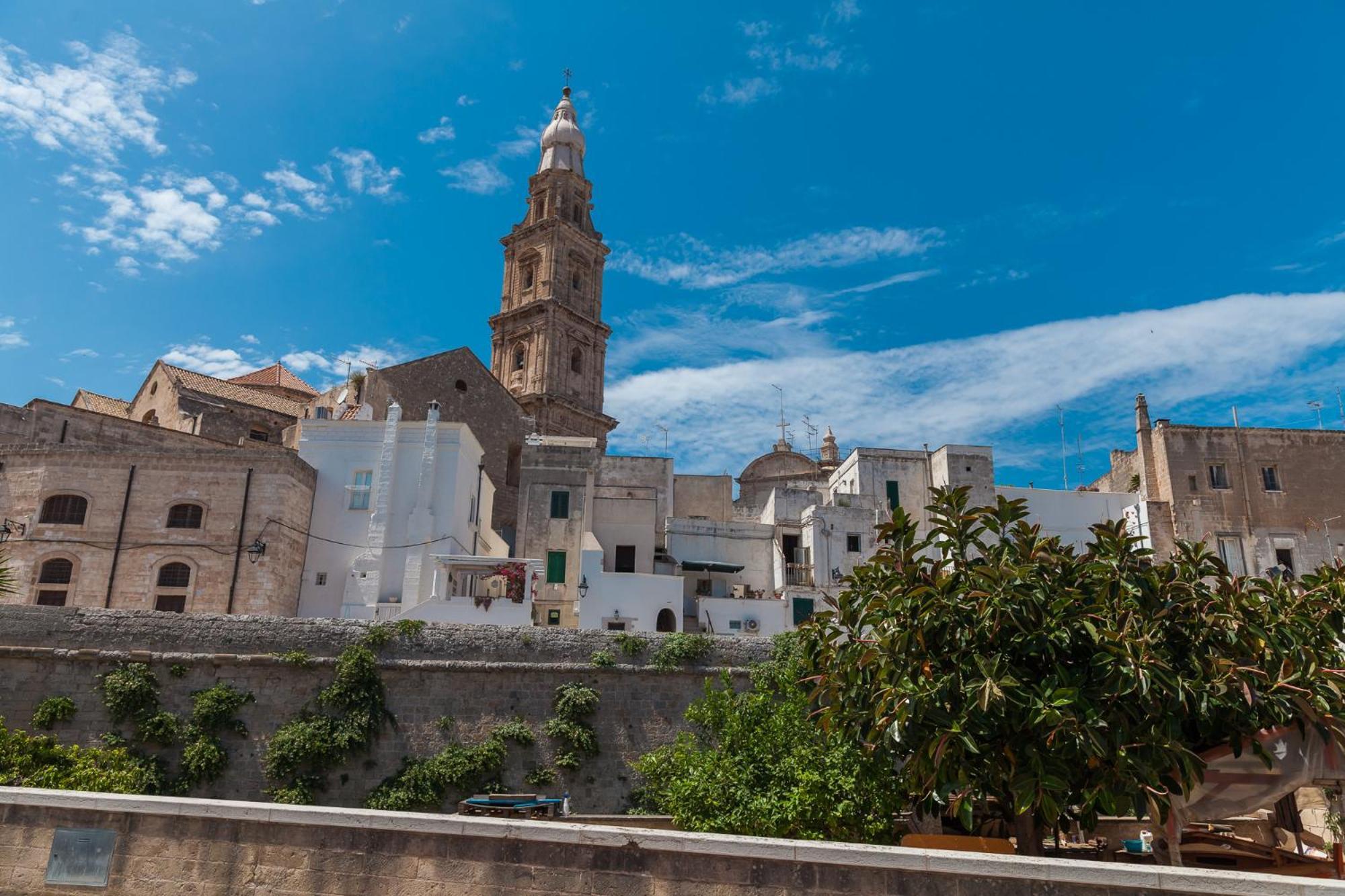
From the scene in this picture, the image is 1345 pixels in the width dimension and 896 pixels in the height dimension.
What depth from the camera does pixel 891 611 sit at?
35.4 ft

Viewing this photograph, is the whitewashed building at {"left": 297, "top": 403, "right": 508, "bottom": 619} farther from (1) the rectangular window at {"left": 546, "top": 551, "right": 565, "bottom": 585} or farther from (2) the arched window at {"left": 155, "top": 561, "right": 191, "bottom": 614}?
(1) the rectangular window at {"left": 546, "top": 551, "right": 565, "bottom": 585}

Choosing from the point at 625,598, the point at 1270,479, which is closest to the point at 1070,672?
the point at 625,598

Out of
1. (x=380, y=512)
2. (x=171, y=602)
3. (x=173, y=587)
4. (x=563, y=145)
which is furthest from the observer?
(x=563, y=145)

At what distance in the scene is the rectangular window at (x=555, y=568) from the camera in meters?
29.3

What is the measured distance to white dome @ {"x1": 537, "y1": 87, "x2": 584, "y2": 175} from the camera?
54.8m

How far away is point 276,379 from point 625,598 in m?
24.0

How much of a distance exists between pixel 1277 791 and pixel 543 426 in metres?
40.1

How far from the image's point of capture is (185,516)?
78.0ft

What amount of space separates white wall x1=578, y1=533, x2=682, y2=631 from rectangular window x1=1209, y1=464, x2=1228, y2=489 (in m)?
20.9

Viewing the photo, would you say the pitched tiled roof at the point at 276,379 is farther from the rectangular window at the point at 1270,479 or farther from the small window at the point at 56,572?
the rectangular window at the point at 1270,479

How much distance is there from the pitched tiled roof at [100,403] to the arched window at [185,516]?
17043mm

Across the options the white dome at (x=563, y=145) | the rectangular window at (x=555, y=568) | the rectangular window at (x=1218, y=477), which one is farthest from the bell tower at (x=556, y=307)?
the rectangular window at (x=1218, y=477)

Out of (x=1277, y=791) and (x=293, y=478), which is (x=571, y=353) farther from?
(x=1277, y=791)

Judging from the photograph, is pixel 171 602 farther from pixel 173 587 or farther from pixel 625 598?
pixel 625 598
